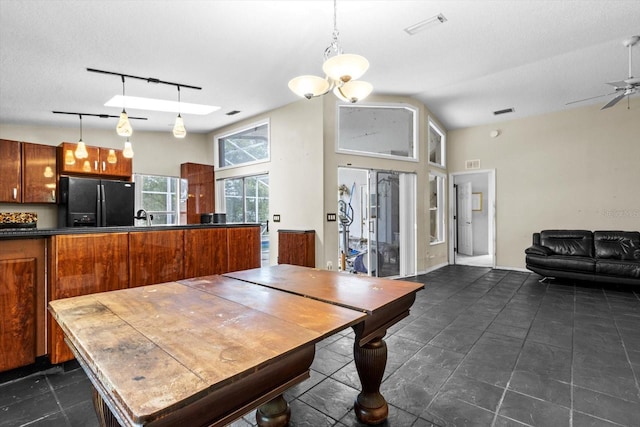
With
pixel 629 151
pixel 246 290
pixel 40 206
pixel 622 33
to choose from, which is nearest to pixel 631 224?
pixel 629 151

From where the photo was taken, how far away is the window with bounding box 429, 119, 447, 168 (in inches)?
254

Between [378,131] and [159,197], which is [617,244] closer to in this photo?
[378,131]

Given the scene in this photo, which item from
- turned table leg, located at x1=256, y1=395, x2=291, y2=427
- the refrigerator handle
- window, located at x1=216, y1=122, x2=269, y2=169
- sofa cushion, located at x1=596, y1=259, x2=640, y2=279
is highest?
window, located at x1=216, y1=122, x2=269, y2=169

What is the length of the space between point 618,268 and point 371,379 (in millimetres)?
4846

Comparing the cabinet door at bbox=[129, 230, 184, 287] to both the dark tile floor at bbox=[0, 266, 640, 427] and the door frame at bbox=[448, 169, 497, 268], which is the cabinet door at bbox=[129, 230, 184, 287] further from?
the door frame at bbox=[448, 169, 497, 268]

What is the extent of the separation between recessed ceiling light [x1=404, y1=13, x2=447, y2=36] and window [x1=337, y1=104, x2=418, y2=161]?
1.97 meters

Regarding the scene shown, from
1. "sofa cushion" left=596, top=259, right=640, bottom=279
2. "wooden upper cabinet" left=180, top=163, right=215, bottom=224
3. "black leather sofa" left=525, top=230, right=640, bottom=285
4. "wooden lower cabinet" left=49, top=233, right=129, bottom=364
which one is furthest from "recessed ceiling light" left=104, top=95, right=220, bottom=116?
"sofa cushion" left=596, top=259, right=640, bottom=279

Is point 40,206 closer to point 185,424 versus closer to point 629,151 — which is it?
point 185,424

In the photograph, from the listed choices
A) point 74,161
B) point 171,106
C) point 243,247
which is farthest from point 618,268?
point 74,161

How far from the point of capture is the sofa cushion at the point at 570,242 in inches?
209

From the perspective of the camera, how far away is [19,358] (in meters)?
2.23

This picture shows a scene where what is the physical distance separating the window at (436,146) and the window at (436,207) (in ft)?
1.21

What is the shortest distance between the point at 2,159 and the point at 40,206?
2.91 ft

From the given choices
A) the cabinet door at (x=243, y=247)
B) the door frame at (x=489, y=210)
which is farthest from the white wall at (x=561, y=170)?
the cabinet door at (x=243, y=247)
